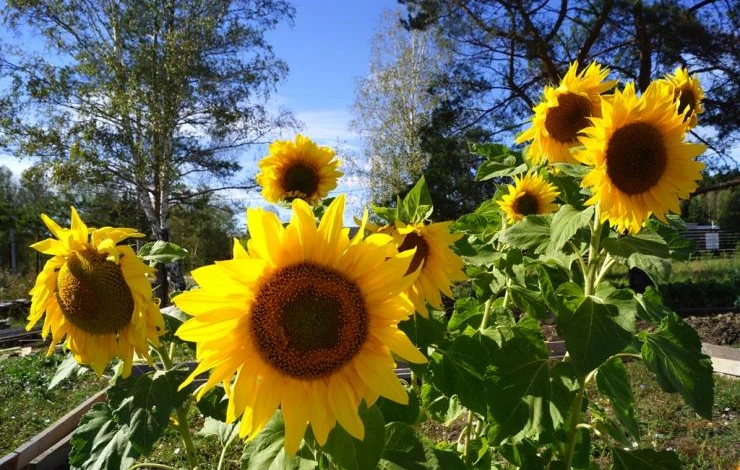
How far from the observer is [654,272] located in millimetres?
1354

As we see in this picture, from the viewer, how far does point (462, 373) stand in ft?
4.42

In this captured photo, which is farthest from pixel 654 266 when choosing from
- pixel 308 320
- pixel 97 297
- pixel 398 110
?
pixel 398 110

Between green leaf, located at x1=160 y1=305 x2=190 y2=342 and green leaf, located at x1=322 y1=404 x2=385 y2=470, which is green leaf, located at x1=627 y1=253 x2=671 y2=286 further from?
green leaf, located at x1=160 y1=305 x2=190 y2=342

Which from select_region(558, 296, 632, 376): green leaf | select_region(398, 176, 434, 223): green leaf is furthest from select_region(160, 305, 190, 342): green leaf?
select_region(558, 296, 632, 376): green leaf

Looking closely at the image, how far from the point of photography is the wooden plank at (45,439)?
10.6 ft

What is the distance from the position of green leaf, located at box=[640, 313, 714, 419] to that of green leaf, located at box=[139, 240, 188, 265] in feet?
3.79

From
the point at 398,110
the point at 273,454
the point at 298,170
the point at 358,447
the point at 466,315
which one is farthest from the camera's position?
the point at 398,110

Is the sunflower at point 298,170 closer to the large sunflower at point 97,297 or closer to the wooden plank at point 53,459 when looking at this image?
the large sunflower at point 97,297

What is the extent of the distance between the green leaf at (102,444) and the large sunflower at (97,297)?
0.72 ft

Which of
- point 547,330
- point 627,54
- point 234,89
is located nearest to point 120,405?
point 547,330

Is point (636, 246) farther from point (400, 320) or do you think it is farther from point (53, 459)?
point (53, 459)

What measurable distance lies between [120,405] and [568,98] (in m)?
1.50

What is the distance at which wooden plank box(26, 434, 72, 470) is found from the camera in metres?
3.21

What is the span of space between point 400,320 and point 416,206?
1.43 feet
